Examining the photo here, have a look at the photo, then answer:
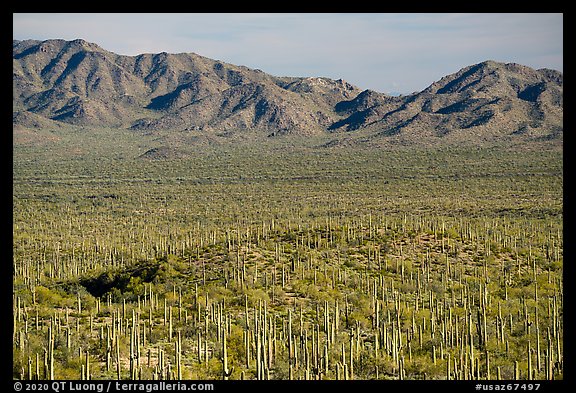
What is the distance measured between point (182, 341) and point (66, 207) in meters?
50.4

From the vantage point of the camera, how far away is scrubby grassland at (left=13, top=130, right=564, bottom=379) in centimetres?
1510

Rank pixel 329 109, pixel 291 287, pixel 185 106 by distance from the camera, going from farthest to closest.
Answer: pixel 329 109 → pixel 185 106 → pixel 291 287

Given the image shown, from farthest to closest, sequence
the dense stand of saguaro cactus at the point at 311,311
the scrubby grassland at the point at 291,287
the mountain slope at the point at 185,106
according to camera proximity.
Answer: the mountain slope at the point at 185,106 → the scrubby grassland at the point at 291,287 → the dense stand of saguaro cactus at the point at 311,311

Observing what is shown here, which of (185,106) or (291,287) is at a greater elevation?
(185,106)

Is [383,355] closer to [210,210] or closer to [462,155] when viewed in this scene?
[210,210]

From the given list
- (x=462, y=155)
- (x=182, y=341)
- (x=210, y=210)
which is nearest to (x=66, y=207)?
(x=210, y=210)

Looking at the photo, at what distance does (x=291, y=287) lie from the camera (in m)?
24.5

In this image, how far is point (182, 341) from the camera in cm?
1691

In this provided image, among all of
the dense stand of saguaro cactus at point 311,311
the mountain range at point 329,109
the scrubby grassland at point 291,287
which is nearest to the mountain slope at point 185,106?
the mountain range at point 329,109

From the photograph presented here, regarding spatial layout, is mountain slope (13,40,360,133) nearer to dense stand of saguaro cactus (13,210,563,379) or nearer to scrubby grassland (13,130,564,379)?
scrubby grassland (13,130,564,379)

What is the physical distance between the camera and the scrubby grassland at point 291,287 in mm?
15102

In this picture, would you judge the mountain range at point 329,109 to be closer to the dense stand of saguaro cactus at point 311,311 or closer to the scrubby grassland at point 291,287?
the scrubby grassland at point 291,287

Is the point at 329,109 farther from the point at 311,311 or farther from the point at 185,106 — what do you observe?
the point at 311,311

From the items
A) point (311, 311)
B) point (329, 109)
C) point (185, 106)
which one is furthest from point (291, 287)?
point (329, 109)
